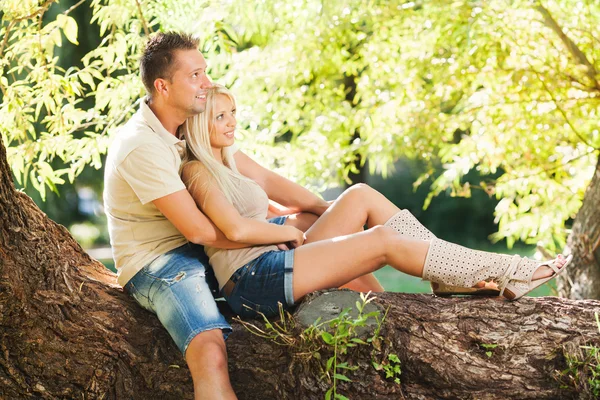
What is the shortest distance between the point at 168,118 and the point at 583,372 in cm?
177

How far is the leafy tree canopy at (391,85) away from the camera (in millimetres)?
3979

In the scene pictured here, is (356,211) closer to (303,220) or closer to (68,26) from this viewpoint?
(303,220)

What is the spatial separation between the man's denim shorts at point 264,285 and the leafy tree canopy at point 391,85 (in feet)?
4.44

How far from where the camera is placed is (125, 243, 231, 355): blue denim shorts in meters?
2.57

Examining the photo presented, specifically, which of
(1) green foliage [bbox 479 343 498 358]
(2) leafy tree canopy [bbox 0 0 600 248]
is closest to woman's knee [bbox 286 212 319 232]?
(1) green foliage [bbox 479 343 498 358]

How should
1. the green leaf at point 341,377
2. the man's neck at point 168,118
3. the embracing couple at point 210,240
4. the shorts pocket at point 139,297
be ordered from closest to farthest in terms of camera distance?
the green leaf at point 341,377 → the embracing couple at point 210,240 → the shorts pocket at point 139,297 → the man's neck at point 168,118

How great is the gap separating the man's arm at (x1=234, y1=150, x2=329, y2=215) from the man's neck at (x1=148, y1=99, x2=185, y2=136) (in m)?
0.46

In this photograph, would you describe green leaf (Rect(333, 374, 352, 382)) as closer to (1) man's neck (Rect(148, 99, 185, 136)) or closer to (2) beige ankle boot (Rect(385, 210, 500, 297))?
(2) beige ankle boot (Rect(385, 210, 500, 297))

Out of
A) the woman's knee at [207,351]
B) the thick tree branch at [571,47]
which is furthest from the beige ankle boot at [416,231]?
the thick tree branch at [571,47]

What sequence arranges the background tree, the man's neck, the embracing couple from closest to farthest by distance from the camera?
1. the embracing couple
2. the man's neck
3. the background tree

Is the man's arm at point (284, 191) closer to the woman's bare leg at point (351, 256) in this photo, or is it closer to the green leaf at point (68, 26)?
the woman's bare leg at point (351, 256)

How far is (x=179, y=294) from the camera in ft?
8.63

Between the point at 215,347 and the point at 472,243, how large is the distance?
32.3ft

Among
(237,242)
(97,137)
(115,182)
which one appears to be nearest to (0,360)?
(115,182)
